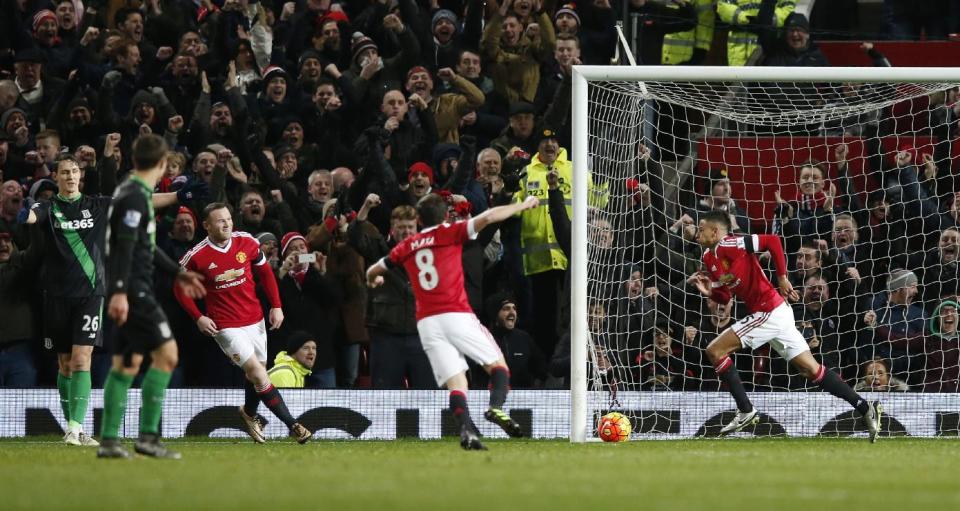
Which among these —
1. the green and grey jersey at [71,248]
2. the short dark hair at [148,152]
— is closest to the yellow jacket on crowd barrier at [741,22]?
the green and grey jersey at [71,248]

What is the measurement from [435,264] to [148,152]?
7.89 ft

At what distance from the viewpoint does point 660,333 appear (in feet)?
46.6

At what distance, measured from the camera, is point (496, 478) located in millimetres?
8055

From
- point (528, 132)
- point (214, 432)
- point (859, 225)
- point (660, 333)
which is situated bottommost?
point (214, 432)

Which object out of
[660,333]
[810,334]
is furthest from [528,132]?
[810,334]

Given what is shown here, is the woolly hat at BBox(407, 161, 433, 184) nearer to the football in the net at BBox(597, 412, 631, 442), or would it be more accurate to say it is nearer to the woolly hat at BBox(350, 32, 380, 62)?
the woolly hat at BBox(350, 32, 380, 62)

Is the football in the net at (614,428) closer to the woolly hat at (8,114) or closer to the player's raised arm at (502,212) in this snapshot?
the player's raised arm at (502,212)

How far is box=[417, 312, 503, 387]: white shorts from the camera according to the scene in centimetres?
1084

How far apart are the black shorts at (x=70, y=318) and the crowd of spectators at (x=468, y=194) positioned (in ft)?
5.64

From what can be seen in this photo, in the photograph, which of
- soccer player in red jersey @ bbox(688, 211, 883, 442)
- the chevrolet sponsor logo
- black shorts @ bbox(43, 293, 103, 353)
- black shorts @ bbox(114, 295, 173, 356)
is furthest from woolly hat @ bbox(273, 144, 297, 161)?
black shorts @ bbox(114, 295, 173, 356)

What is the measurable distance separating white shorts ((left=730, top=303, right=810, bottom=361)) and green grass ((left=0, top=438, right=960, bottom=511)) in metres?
1.72

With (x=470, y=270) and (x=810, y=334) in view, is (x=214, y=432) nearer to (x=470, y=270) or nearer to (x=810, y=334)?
(x=470, y=270)

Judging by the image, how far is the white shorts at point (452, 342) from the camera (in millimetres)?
10836

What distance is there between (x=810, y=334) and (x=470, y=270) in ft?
11.3
